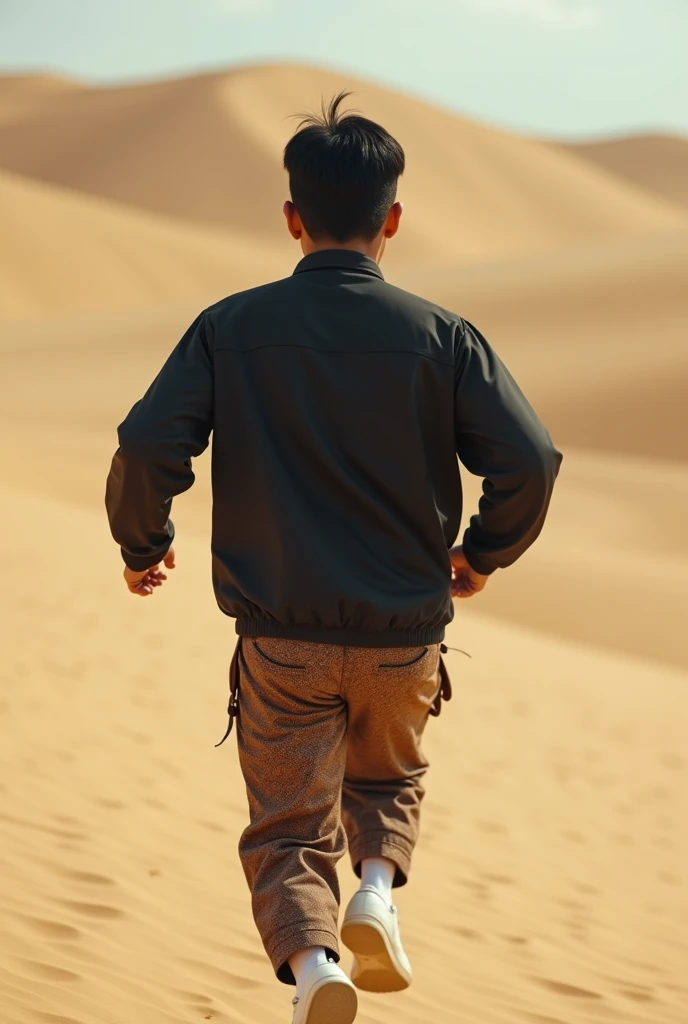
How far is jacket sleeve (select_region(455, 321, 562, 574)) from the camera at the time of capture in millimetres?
2738

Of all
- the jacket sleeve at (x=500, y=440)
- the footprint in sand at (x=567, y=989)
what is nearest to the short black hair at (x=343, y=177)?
the jacket sleeve at (x=500, y=440)

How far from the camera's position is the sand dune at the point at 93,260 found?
4272 cm

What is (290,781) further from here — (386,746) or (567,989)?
(567,989)

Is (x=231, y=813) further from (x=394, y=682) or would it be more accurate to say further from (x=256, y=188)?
(x=256, y=188)

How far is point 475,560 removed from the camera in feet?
9.95

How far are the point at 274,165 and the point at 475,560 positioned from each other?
68.4 meters

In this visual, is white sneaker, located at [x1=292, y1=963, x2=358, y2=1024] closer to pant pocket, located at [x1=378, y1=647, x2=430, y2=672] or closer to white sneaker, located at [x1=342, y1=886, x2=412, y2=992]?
white sneaker, located at [x1=342, y1=886, x2=412, y2=992]

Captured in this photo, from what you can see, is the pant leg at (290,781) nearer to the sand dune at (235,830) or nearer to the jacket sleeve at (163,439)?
the jacket sleeve at (163,439)

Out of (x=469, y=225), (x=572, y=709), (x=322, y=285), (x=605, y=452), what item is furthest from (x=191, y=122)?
(x=322, y=285)

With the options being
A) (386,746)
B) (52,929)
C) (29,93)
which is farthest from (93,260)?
(29,93)

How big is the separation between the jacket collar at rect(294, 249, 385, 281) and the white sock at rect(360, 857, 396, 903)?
4.26 feet

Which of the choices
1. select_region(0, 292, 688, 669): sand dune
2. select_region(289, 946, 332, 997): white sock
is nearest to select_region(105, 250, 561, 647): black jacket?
select_region(289, 946, 332, 997): white sock

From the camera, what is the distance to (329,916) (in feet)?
9.01

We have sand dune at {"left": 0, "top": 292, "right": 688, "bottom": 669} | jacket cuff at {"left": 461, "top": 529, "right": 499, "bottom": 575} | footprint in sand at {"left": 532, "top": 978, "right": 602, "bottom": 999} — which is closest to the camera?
jacket cuff at {"left": 461, "top": 529, "right": 499, "bottom": 575}
